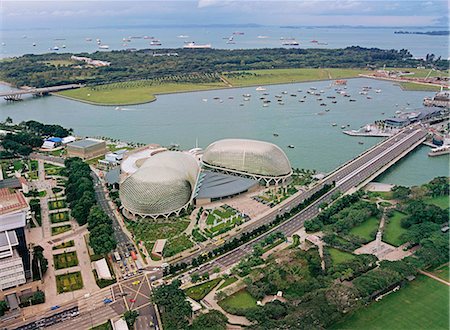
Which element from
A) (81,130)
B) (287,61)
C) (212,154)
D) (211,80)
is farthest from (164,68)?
(212,154)

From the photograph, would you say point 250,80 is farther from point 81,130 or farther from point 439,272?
point 439,272

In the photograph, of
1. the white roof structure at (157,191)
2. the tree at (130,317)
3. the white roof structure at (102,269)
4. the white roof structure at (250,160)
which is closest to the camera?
the tree at (130,317)

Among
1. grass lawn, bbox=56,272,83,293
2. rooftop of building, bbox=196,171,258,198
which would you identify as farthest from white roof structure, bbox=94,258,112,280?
rooftop of building, bbox=196,171,258,198

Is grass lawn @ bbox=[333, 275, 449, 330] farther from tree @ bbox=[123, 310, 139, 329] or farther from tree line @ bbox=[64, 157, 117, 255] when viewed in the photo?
tree line @ bbox=[64, 157, 117, 255]

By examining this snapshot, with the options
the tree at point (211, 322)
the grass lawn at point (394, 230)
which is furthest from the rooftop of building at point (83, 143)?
the grass lawn at point (394, 230)

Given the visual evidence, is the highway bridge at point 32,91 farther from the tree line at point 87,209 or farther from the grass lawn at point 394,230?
the grass lawn at point 394,230

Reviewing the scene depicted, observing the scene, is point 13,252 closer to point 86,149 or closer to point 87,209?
point 87,209

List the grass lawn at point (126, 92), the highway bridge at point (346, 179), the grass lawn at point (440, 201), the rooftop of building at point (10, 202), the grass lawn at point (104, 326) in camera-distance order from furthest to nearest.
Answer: the grass lawn at point (126, 92) < the grass lawn at point (440, 201) < the highway bridge at point (346, 179) < the rooftop of building at point (10, 202) < the grass lawn at point (104, 326)

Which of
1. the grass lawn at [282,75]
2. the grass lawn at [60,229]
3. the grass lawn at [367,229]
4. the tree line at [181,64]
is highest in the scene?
the tree line at [181,64]
